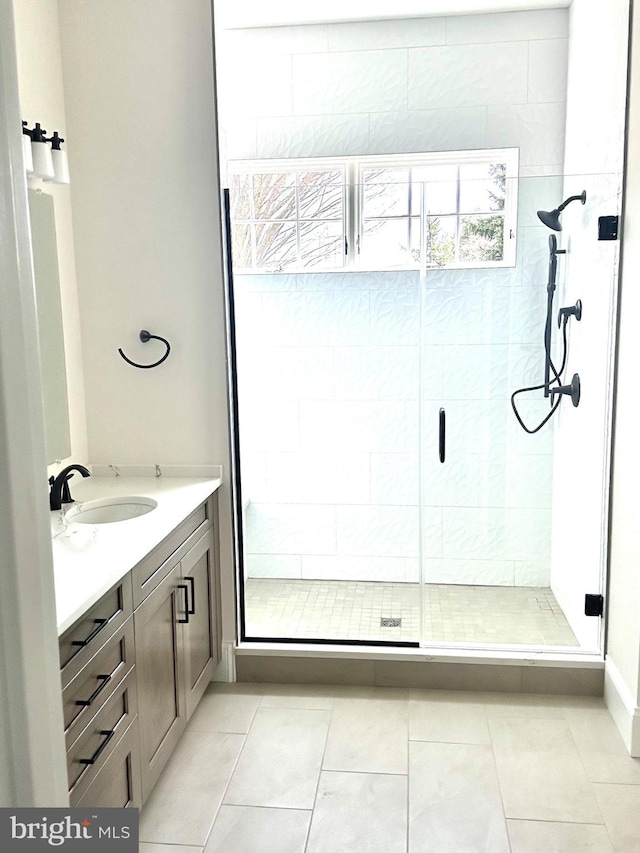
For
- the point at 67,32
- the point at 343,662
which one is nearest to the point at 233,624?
the point at 343,662

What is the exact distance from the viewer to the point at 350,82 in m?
3.51

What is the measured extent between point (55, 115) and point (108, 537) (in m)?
1.62

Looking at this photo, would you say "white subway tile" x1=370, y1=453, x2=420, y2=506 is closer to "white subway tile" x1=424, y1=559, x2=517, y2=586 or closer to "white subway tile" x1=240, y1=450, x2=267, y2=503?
"white subway tile" x1=424, y1=559, x2=517, y2=586

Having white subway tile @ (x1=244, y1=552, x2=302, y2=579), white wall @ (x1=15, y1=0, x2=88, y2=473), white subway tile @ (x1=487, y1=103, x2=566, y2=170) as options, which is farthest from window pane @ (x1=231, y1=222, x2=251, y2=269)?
white subway tile @ (x1=487, y1=103, x2=566, y2=170)

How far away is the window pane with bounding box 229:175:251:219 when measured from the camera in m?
2.86

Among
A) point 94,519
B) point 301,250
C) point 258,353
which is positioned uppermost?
point 301,250

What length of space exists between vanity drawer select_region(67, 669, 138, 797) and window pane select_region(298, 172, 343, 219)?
226cm

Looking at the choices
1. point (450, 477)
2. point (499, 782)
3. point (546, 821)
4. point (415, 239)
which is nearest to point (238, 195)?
point (415, 239)

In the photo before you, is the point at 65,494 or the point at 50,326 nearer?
the point at 65,494

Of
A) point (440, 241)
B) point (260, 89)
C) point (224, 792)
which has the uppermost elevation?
point (260, 89)

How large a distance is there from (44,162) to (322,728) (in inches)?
86.0

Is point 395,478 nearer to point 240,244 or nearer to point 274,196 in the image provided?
point 240,244

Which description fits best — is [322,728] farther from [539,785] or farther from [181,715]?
[539,785]

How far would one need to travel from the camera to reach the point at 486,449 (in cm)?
293
